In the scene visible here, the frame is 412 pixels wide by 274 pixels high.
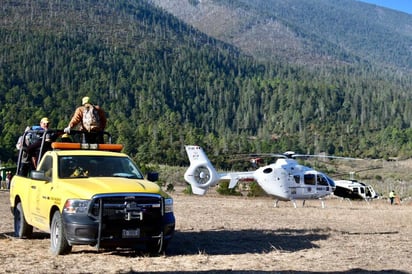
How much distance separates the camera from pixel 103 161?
10.6 meters

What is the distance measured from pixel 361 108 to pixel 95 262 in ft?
592

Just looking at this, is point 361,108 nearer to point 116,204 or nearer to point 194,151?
point 194,151

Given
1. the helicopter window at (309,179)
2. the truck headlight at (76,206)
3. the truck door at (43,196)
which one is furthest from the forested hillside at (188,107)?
the truck headlight at (76,206)

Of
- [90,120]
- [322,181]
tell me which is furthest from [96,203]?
[322,181]

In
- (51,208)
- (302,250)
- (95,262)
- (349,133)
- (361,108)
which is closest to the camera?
(95,262)

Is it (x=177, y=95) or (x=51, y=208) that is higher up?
(x=177, y=95)

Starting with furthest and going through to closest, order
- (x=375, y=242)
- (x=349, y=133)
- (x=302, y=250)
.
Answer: (x=349, y=133), (x=375, y=242), (x=302, y=250)

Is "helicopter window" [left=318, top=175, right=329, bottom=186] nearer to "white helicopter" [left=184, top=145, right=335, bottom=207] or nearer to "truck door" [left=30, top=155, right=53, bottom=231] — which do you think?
"white helicopter" [left=184, top=145, right=335, bottom=207]

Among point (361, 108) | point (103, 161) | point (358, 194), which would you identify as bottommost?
point (358, 194)

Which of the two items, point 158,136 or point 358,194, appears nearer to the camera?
point 358,194

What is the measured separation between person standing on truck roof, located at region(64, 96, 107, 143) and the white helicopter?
43.5 ft

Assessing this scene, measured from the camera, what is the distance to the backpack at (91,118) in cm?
1159

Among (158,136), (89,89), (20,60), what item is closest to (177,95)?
(89,89)

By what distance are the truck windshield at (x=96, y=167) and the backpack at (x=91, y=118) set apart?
1.16 metres
